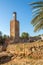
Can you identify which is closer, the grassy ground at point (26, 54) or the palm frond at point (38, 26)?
the grassy ground at point (26, 54)

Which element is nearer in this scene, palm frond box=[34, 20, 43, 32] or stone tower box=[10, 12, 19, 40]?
palm frond box=[34, 20, 43, 32]

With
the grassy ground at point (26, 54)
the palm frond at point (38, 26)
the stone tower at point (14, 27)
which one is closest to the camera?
the grassy ground at point (26, 54)

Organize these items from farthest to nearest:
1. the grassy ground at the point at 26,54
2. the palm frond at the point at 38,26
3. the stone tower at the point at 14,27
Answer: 1. the stone tower at the point at 14,27
2. the palm frond at the point at 38,26
3. the grassy ground at the point at 26,54

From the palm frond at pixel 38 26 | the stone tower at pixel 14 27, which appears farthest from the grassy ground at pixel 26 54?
the stone tower at pixel 14 27

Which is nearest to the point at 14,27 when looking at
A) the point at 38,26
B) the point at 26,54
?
the point at 38,26

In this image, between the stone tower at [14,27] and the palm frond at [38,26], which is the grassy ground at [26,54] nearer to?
the palm frond at [38,26]

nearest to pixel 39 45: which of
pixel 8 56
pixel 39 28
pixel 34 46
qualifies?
pixel 34 46

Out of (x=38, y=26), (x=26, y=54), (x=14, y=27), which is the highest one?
(x=14, y=27)

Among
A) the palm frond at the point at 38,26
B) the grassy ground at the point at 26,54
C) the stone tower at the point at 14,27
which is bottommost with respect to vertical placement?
the grassy ground at the point at 26,54

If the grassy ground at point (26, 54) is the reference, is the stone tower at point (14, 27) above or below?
above

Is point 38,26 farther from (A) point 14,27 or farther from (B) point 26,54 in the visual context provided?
(A) point 14,27

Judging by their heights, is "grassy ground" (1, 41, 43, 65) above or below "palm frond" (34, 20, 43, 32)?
below

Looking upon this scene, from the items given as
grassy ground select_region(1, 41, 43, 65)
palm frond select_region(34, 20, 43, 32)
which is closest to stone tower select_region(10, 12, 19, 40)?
grassy ground select_region(1, 41, 43, 65)

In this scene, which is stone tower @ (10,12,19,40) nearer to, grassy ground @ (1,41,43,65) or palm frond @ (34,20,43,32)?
grassy ground @ (1,41,43,65)
